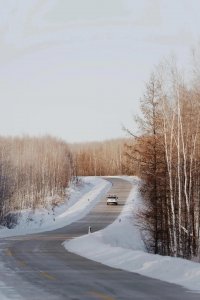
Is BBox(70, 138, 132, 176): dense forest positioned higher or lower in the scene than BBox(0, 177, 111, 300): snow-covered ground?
higher

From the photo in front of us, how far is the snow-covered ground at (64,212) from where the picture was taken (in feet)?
170

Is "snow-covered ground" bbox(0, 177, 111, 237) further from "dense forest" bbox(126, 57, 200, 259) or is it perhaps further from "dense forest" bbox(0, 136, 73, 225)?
"dense forest" bbox(126, 57, 200, 259)

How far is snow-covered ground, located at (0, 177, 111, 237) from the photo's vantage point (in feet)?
170

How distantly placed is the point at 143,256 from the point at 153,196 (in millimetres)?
11278

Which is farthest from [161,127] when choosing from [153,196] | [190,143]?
[153,196]

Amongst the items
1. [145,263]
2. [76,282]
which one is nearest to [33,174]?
[145,263]

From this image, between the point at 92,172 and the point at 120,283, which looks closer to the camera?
the point at 120,283

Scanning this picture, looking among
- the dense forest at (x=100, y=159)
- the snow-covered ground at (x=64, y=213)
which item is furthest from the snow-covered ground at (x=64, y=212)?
the dense forest at (x=100, y=159)

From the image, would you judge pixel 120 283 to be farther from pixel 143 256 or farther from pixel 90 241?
pixel 90 241

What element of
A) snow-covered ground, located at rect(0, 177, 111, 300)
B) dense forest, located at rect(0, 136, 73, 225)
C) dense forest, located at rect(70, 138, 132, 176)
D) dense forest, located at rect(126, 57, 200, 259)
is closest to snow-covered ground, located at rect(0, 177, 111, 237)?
snow-covered ground, located at rect(0, 177, 111, 300)

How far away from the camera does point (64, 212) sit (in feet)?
230

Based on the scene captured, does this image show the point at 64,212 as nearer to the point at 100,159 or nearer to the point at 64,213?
the point at 64,213

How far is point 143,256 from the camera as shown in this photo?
1795cm

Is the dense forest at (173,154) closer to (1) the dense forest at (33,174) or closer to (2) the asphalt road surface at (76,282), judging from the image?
(2) the asphalt road surface at (76,282)
